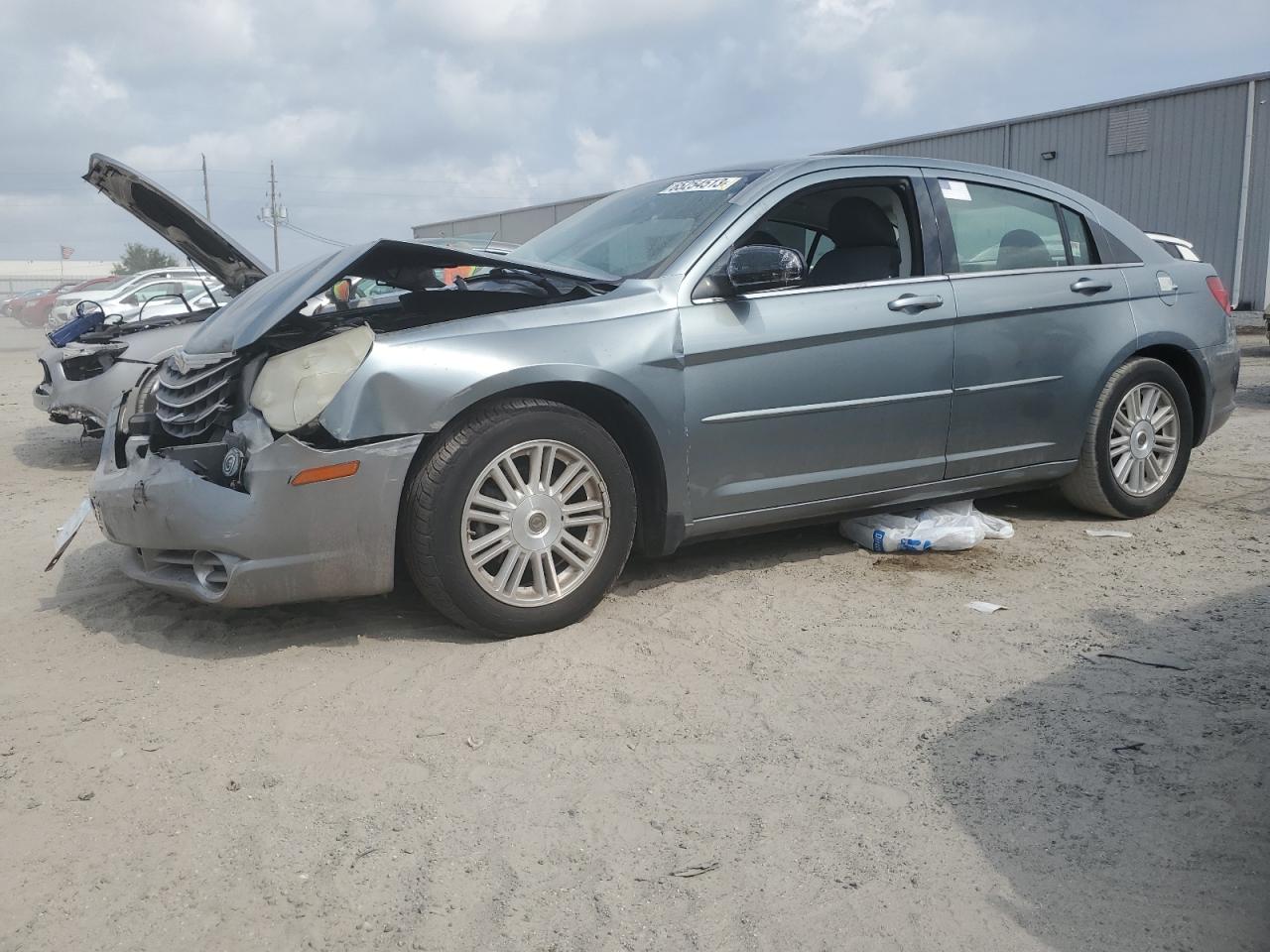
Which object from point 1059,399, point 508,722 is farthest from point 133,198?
point 1059,399

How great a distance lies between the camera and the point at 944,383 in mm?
4641

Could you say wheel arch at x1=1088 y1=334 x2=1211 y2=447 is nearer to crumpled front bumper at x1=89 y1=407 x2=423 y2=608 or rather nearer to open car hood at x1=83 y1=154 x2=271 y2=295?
crumpled front bumper at x1=89 y1=407 x2=423 y2=608

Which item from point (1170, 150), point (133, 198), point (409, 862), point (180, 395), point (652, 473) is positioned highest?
point (1170, 150)

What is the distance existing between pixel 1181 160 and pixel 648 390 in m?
18.9

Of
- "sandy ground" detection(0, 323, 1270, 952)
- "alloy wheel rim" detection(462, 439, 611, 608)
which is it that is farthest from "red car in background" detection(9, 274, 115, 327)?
"alloy wheel rim" detection(462, 439, 611, 608)

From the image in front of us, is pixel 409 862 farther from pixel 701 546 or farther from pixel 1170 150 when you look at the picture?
pixel 1170 150

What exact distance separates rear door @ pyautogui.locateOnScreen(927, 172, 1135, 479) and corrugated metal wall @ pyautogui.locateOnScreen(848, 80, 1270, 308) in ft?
52.1

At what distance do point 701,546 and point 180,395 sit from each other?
92.2 inches

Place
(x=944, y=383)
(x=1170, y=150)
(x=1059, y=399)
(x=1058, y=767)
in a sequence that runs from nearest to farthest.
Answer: (x=1058, y=767), (x=944, y=383), (x=1059, y=399), (x=1170, y=150)

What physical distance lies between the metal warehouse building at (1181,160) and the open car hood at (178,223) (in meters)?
16.5

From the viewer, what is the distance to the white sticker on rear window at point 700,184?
4.58 m

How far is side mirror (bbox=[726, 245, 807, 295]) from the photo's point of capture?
13.3 feet

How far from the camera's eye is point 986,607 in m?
4.17

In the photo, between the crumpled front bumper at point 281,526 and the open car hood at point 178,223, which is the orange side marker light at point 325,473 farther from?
the open car hood at point 178,223
